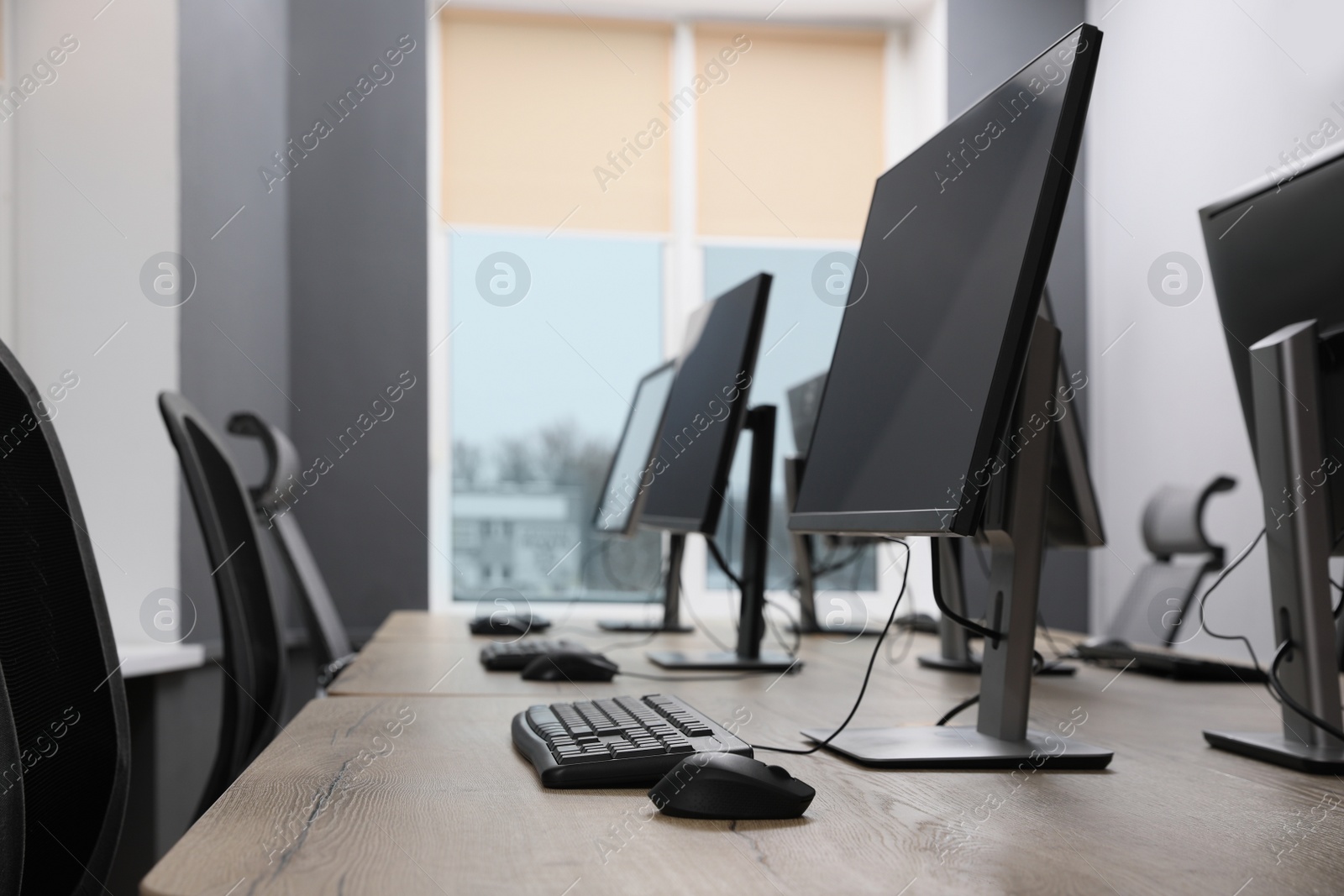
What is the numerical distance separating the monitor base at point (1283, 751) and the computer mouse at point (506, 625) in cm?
155

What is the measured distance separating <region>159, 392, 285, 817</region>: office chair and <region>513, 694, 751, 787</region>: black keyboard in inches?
31.2

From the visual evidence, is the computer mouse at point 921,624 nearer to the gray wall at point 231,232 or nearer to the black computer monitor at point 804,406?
the black computer monitor at point 804,406

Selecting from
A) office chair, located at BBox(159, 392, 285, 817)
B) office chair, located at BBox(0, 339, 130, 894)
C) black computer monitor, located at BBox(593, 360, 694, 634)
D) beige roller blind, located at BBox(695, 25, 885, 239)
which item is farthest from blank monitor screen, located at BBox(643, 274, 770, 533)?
beige roller blind, located at BBox(695, 25, 885, 239)

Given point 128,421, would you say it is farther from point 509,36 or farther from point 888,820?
point 509,36

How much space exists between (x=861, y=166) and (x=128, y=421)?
11.1 ft

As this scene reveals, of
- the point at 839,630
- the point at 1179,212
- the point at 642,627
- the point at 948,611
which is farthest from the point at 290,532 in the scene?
the point at 1179,212

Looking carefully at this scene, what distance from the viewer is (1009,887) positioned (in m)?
0.55

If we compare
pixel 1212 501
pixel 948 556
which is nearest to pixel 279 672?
pixel 948 556

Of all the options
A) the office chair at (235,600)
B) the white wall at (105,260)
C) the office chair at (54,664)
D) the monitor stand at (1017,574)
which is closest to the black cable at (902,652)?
the monitor stand at (1017,574)

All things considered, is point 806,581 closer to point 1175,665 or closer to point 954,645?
point 954,645

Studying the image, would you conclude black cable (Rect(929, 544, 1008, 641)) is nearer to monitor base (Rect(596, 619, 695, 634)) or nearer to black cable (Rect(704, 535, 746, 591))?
black cable (Rect(704, 535, 746, 591))

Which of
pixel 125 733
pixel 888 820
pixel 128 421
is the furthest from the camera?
pixel 128 421

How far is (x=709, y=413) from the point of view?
162cm

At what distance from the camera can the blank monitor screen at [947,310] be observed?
77 centimetres
